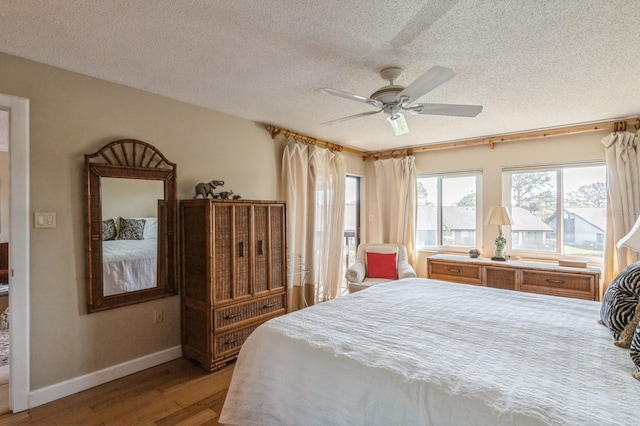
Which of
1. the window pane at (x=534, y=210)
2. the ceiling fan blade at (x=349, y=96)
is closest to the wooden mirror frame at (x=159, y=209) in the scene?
the ceiling fan blade at (x=349, y=96)

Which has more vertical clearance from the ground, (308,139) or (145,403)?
(308,139)

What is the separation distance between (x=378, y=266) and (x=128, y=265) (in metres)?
2.98

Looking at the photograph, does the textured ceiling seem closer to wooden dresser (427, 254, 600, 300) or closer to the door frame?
the door frame

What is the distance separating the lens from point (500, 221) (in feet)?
12.7

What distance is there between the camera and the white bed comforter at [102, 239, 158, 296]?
8.36ft

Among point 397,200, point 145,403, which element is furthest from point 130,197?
point 397,200

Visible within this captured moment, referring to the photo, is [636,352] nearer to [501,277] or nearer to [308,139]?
[501,277]

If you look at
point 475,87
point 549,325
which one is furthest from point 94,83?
point 549,325

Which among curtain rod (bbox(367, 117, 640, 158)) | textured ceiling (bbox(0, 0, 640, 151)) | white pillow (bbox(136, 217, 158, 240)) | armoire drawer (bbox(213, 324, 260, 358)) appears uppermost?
textured ceiling (bbox(0, 0, 640, 151))

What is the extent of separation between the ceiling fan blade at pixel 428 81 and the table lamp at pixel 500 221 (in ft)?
7.99

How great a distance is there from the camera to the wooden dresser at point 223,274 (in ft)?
8.95

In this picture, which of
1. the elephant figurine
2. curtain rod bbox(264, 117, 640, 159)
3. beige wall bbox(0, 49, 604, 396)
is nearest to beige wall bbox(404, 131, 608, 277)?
curtain rod bbox(264, 117, 640, 159)

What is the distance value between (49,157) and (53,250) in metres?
0.67

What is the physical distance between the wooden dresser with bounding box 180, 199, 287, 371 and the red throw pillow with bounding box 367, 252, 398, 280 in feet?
5.57
